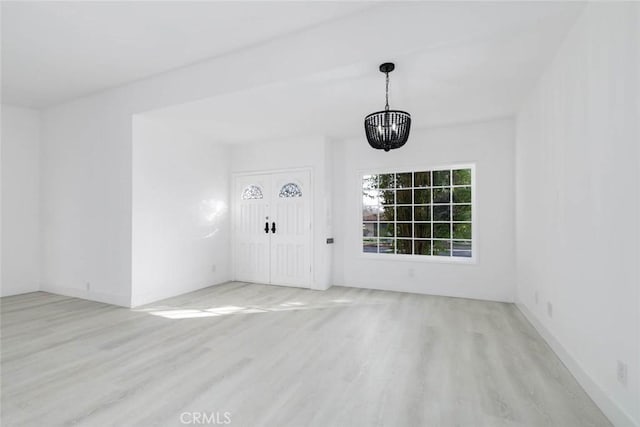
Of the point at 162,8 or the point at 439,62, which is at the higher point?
the point at 162,8

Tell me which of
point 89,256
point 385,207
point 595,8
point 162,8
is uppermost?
point 162,8

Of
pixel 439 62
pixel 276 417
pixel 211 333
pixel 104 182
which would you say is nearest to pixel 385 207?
pixel 439 62

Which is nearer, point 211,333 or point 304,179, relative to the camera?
point 211,333

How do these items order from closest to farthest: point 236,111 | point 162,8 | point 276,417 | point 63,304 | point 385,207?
point 276,417 → point 162,8 → point 236,111 → point 63,304 → point 385,207

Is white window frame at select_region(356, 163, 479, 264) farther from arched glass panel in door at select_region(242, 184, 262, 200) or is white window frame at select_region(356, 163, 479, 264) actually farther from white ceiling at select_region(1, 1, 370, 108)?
white ceiling at select_region(1, 1, 370, 108)

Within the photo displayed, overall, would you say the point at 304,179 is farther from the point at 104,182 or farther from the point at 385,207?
the point at 104,182

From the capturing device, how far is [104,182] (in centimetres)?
437

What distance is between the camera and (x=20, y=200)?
4969 mm

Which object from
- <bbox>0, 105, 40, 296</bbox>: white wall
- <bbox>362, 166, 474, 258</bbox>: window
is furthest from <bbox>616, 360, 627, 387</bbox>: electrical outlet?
<bbox>0, 105, 40, 296</bbox>: white wall

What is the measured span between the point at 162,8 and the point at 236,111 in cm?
145

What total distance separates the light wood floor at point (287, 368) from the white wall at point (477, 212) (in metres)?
0.55

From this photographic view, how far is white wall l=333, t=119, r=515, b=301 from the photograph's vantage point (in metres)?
4.37

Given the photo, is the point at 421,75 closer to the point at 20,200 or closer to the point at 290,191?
the point at 290,191

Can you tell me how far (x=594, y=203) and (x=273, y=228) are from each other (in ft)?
14.6
